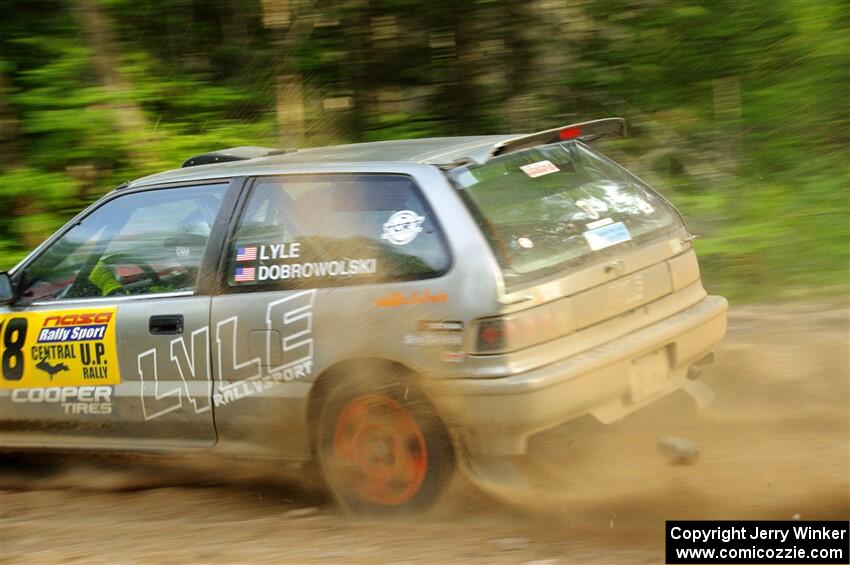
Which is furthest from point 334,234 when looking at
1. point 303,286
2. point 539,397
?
point 539,397

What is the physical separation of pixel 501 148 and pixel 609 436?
1.39 meters

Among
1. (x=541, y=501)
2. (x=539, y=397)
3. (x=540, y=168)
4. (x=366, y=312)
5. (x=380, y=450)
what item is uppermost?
(x=540, y=168)

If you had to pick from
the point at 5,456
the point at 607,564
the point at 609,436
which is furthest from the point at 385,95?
the point at 607,564

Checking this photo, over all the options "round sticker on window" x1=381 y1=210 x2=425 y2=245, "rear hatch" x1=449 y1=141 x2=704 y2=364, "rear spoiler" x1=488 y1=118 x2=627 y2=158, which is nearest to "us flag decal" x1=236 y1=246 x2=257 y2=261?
"round sticker on window" x1=381 y1=210 x2=425 y2=245

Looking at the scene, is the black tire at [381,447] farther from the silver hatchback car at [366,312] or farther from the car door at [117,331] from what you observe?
the car door at [117,331]

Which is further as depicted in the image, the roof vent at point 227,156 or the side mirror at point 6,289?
the roof vent at point 227,156

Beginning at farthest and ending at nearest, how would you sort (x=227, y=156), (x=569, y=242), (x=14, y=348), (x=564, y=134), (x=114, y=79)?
1. (x=114, y=79)
2. (x=227, y=156)
3. (x=14, y=348)
4. (x=564, y=134)
5. (x=569, y=242)

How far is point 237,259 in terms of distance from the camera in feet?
15.3

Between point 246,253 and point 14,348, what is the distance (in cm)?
147

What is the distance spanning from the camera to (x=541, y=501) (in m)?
4.25

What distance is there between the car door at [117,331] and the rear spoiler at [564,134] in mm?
1332

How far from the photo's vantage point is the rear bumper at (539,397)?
3.96 meters

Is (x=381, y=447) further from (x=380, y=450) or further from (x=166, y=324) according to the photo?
(x=166, y=324)

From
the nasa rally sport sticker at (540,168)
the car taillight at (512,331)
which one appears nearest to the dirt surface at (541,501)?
the car taillight at (512,331)
